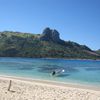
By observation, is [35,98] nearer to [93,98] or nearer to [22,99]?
[22,99]

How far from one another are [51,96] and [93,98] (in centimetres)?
327

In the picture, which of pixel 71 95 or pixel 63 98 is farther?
pixel 71 95

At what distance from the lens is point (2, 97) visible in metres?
19.5

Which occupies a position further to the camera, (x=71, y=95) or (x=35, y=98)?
(x=71, y=95)

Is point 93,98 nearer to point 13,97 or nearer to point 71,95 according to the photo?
point 71,95

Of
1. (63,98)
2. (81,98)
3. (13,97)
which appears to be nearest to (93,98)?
(81,98)

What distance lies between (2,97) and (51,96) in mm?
3984

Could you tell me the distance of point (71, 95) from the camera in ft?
72.5

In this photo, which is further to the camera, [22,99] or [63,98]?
[63,98]

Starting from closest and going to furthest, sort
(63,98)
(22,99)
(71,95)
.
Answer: (22,99) < (63,98) < (71,95)

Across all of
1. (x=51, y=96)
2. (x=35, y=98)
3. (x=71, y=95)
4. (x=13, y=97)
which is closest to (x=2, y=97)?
(x=13, y=97)

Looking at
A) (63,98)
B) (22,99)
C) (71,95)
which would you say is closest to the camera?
(22,99)

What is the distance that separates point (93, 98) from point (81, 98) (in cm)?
95

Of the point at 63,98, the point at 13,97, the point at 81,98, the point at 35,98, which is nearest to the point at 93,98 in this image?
the point at 81,98
